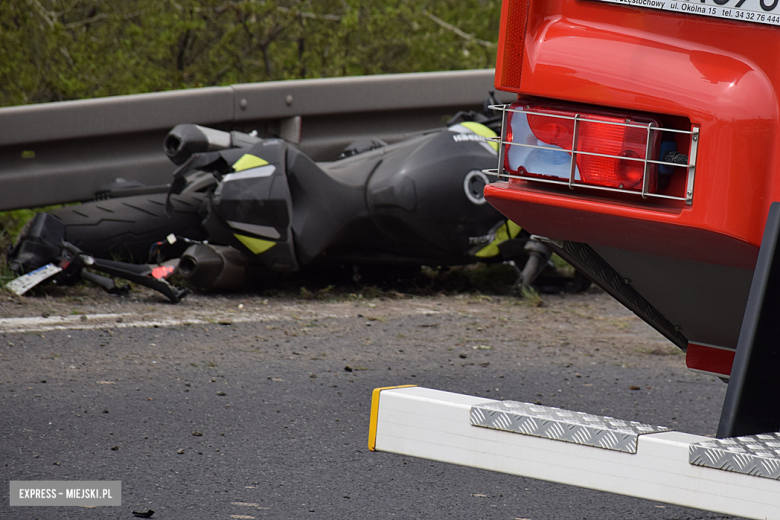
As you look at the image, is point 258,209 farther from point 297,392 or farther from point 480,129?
point 480,129

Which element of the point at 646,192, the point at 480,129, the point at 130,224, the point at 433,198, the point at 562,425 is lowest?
the point at 130,224

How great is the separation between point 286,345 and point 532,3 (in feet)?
8.82

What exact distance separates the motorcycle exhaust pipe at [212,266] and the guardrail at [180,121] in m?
0.99

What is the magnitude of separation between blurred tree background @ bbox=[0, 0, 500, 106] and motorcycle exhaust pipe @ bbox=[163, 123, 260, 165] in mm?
2302

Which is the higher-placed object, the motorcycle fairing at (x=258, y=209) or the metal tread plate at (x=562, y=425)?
the metal tread plate at (x=562, y=425)

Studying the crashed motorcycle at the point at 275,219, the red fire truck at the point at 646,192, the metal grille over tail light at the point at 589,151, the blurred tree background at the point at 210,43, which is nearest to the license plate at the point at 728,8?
the red fire truck at the point at 646,192

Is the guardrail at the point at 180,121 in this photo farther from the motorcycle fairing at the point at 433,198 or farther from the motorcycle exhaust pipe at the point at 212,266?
the motorcycle fairing at the point at 433,198

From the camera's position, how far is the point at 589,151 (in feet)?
6.61

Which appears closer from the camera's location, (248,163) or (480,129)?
(248,163)

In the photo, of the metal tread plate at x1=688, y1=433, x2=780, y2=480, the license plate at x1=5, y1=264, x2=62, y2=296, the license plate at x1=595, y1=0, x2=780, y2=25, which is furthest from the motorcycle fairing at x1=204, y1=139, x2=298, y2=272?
the metal tread plate at x1=688, y1=433, x2=780, y2=480

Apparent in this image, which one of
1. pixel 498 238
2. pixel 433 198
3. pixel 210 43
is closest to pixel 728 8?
pixel 433 198

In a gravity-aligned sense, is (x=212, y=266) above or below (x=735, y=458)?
below

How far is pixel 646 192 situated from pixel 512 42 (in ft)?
1.66

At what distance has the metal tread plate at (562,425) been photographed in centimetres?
163
